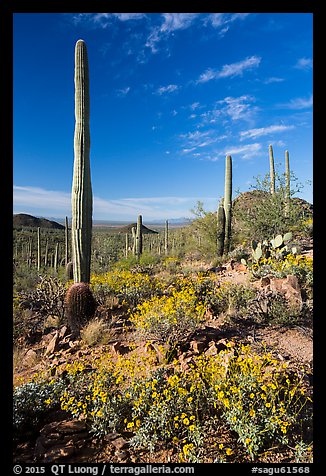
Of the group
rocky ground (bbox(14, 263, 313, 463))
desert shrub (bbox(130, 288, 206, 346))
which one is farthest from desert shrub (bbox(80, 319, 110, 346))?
desert shrub (bbox(130, 288, 206, 346))

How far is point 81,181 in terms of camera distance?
5258 millimetres

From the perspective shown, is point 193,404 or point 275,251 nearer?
point 193,404

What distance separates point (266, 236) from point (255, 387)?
8.94 meters

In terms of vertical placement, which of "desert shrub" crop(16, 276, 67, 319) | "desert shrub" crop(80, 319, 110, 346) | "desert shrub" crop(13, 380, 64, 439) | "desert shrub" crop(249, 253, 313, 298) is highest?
"desert shrub" crop(249, 253, 313, 298)

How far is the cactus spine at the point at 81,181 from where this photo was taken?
17.1ft

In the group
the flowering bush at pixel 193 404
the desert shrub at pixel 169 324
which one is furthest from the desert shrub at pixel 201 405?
the desert shrub at pixel 169 324

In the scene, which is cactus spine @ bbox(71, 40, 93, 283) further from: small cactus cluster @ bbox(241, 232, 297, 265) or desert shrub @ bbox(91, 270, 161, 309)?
small cactus cluster @ bbox(241, 232, 297, 265)

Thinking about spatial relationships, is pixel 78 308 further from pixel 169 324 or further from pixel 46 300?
pixel 169 324

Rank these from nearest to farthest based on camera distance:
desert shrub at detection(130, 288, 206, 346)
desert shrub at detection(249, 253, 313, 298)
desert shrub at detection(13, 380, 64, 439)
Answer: desert shrub at detection(13, 380, 64, 439) → desert shrub at detection(130, 288, 206, 346) → desert shrub at detection(249, 253, 313, 298)

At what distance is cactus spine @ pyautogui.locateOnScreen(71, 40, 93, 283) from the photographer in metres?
5.20

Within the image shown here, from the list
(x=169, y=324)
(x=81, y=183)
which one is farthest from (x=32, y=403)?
(x=81, y=183)

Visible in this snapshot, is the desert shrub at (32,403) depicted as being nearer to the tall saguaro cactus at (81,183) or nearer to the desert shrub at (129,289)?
the tall saguaro cactus at (81,183)
